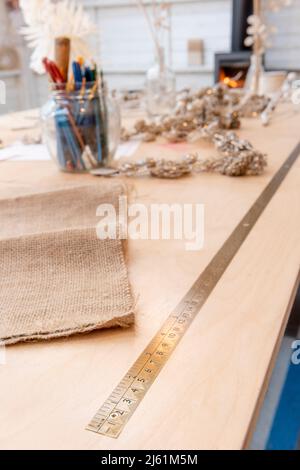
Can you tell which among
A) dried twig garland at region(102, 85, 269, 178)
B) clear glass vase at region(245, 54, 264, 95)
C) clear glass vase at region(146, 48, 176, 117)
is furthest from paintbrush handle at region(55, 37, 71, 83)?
clear glass vase at region(245, 54, 264, 95)

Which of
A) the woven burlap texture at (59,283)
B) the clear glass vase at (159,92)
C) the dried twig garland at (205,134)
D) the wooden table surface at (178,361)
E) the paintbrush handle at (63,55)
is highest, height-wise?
the paintbrush handle at (63,55)

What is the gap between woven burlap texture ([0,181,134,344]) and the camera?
0.50 metres

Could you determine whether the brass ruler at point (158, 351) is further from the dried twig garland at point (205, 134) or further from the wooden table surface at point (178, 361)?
the dried twig garland at point (205, 134)

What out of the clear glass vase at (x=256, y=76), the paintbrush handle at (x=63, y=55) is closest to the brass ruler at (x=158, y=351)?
the paintbrush handle at (x=63, y=55)

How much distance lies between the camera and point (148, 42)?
12.2ft

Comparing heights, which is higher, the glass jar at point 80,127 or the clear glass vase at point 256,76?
the clear glass vase at point 256,76

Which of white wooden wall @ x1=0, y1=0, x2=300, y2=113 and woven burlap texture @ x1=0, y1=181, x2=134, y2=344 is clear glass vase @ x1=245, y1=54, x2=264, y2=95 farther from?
woven burlap texture @ x1=0, y1=181, x2=134, y2=344

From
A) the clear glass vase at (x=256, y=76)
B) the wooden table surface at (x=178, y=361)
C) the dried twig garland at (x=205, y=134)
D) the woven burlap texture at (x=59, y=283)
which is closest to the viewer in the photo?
the wooden table surface at (x=178, y=361)

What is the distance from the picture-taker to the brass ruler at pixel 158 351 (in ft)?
1.28

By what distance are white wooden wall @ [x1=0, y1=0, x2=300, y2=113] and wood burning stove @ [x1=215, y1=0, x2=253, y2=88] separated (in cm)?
20

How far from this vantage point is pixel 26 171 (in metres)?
1.14

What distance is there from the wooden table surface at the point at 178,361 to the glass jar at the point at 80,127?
16.8 inches

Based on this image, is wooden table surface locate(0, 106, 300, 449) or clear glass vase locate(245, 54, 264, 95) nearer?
wooden table surface locate(0, 106, 300, 449)

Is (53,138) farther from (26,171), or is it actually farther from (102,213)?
(102,213)
